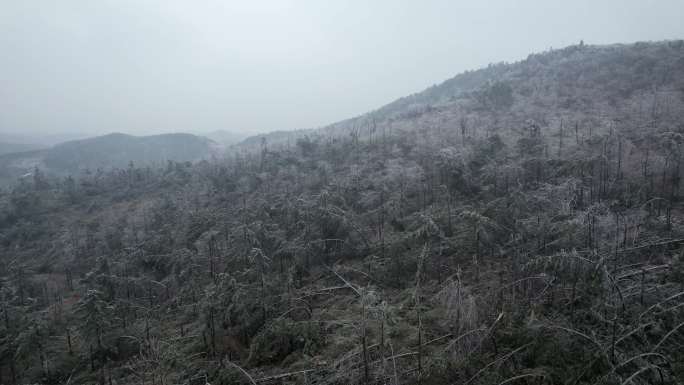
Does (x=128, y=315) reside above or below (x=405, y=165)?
below

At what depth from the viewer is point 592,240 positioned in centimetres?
566

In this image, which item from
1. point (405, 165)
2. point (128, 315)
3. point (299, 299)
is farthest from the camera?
point (405, 165)

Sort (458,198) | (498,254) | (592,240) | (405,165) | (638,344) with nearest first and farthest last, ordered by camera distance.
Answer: (638,344) → (592,240) → (498,254) → (458,198) → (405,165)

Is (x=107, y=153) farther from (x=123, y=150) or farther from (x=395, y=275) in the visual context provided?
(x=395, y=275)

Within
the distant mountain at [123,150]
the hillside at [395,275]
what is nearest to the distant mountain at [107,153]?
the distant mountain at [123,150]

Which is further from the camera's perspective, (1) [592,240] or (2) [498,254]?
(2) [498,254]

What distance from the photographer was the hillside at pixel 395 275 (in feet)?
12.7

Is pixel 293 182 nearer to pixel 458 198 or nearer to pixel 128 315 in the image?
pixel 458 198

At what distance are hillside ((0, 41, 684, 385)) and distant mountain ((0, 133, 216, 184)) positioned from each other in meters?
41.5

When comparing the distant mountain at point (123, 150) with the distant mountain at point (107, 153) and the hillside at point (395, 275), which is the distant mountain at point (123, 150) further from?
the hillside at point (395, 275)

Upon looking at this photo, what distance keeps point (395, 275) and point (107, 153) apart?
6660cm

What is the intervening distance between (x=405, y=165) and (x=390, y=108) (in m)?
34.9

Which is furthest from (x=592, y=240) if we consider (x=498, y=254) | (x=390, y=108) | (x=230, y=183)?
(x=390, y=108)

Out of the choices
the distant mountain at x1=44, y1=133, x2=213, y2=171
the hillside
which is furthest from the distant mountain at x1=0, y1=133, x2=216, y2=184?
the hillside
